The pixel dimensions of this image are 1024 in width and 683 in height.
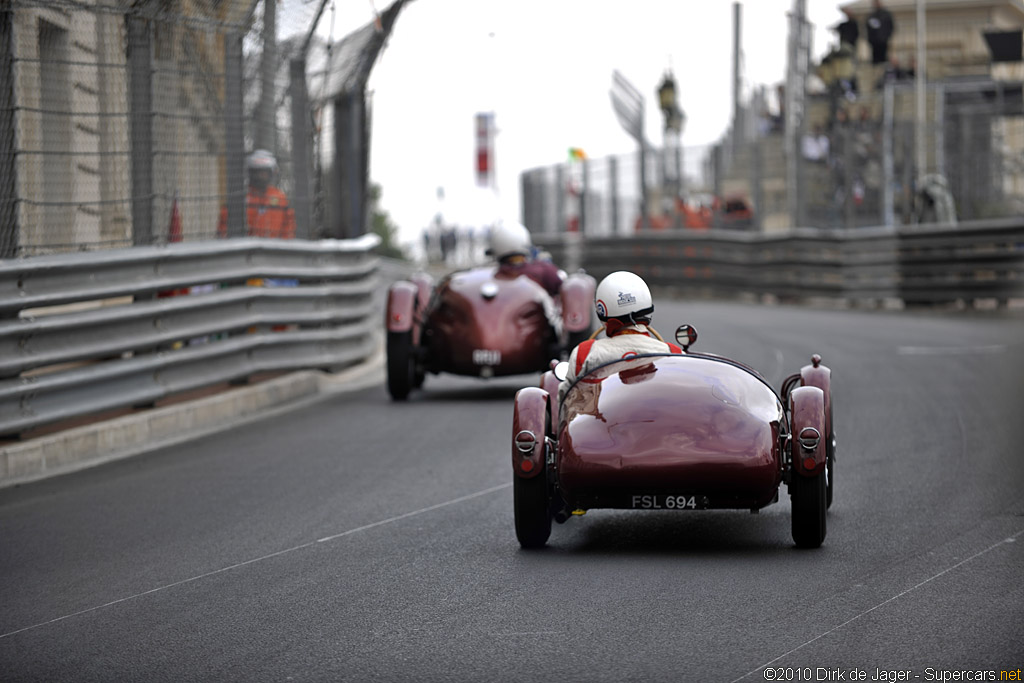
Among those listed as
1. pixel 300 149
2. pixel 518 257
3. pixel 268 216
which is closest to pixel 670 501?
pixel 518 257

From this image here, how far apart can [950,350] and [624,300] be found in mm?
9889

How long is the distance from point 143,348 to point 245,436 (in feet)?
3.09

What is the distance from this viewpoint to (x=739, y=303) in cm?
2942

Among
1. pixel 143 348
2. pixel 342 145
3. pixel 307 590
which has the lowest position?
pixel 307 590

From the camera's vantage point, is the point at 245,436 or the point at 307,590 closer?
the point at 307,590

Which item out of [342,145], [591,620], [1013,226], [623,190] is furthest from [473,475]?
[623,190]

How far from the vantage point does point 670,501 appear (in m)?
6.73

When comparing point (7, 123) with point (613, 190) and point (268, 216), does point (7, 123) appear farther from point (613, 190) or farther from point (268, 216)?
point (613, 190)

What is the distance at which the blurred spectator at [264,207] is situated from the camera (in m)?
13.4

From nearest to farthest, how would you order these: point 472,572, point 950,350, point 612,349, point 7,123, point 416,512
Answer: point 472,572
point 612,349
point 416,512
point 7,123
point 950,350

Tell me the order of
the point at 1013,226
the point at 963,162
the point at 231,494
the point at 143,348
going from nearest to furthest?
1. the point at 231,494
2. the point at 143,348
3. the point at 1013,226
4. the point at 963,162

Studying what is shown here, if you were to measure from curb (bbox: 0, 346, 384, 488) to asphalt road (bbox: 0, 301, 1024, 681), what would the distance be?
24cm

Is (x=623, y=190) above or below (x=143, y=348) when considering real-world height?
above

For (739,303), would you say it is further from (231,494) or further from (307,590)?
(307,590)
